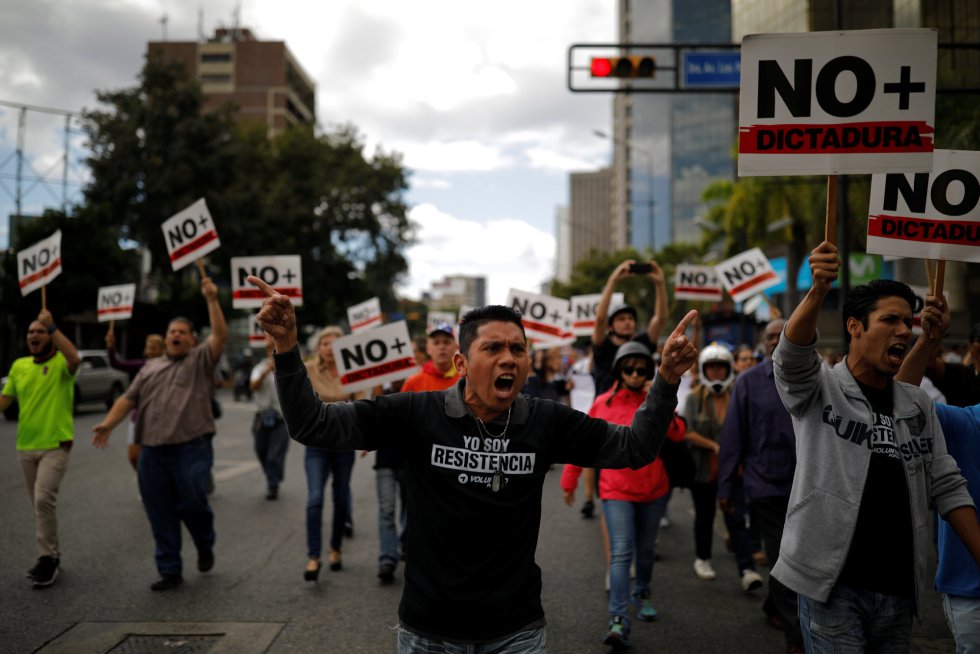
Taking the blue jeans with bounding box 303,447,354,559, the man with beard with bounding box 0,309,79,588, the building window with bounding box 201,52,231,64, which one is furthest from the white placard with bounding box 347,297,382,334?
the building window with bounding box 201,52,231,64

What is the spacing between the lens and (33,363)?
7.02 m

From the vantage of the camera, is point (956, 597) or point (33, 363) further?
point (33, 363)

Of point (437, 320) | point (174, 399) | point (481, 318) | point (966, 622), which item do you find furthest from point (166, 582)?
point (437, 320)

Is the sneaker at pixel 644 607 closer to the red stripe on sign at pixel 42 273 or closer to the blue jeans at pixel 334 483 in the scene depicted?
the blue jeans at pixel 334 483

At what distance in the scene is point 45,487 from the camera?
261 inches

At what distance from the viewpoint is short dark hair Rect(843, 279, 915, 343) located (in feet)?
10.6

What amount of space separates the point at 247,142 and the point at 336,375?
4111 cm

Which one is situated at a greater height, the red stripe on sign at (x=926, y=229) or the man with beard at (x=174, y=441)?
the red stripe on sign at (x=926, y=229)

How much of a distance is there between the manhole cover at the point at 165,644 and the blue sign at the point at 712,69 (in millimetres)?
10031

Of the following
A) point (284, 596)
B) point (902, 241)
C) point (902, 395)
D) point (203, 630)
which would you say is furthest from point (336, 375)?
point (902, 395)

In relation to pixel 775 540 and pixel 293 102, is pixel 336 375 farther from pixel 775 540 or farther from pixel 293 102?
pixel 293 102

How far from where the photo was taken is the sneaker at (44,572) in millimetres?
6277

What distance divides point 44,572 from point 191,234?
131 inches

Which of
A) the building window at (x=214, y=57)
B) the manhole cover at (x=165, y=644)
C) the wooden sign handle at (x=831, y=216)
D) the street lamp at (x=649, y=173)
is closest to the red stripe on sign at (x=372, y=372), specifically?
the manhole cover at (x=165, y=644)
